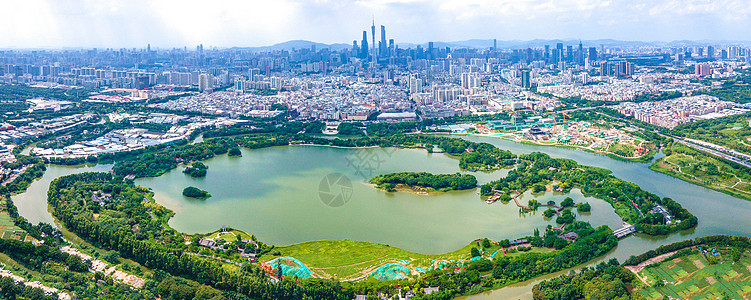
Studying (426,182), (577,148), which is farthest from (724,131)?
(426,182)

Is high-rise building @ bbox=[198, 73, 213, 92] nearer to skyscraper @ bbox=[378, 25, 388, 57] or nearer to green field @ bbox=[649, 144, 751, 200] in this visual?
green field @ bbox=[649, 144, 751, 200]

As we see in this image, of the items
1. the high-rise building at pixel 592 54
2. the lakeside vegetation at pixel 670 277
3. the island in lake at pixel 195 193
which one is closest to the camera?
the lakeside vegetation at pixel 670 277

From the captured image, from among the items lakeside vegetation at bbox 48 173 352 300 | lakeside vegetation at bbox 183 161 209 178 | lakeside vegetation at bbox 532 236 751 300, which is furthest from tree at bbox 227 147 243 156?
lakeside vegetation at bbox 532 236 751 300

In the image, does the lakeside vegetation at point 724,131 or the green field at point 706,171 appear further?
the lakeside vegetation at point 724,131

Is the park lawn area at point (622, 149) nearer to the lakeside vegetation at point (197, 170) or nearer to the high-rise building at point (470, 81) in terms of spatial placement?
the lakeside vegetation at point (197, 170)

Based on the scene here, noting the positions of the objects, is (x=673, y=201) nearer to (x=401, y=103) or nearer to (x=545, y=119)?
(x=545, y=119)

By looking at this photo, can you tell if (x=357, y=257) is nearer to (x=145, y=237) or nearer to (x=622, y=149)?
(x=145, y=237)

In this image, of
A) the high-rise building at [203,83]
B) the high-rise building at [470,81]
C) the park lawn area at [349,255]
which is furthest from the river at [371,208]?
the high-rise building at [470,81]
